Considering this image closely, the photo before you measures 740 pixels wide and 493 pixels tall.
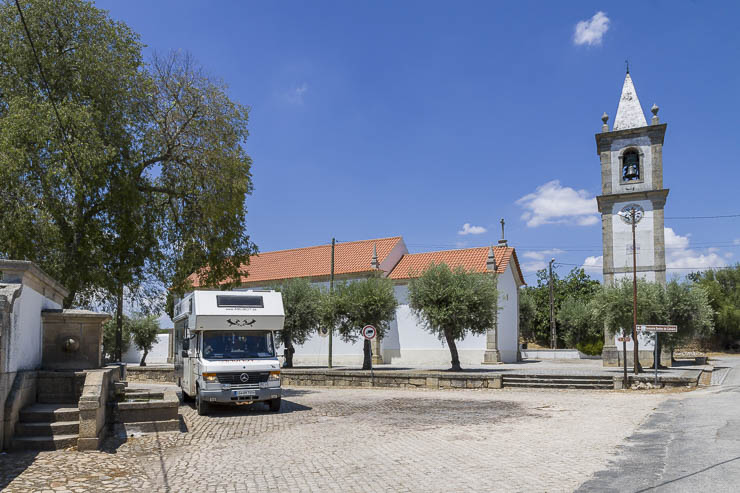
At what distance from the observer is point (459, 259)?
41.0 metres

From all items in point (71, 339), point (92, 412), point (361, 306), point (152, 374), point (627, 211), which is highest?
point (627, 211)

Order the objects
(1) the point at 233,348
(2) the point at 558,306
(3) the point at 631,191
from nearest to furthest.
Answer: (1) the point at 233,348, (3) the point at 631,191, (2) the point at 558,306

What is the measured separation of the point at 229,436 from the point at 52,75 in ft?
37.6

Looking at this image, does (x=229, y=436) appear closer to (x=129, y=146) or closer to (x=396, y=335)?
(x=129, y=146)

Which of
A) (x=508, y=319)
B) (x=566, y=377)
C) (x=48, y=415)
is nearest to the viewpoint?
(x=48, y=415)

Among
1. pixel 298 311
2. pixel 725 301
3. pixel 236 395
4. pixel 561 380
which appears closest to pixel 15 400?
pixel 236 395

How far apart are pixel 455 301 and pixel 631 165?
56.1 ft

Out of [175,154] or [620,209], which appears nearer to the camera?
[175,154]

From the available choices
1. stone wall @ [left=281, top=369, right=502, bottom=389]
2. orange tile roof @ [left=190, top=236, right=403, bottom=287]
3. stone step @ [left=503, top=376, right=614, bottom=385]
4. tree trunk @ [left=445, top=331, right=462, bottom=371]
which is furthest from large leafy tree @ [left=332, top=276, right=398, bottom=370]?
orange tile roof @ [left=190, top=236, right=403, bottom=287]

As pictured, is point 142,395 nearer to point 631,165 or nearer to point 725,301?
point 631,165

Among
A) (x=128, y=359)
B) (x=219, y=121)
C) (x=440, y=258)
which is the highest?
(x=219, y=121)

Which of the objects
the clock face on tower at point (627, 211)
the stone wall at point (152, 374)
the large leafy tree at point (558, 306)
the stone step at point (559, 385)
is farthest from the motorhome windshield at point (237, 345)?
the large leafy tree at point (558, 306)

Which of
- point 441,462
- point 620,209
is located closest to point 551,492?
point 441,462

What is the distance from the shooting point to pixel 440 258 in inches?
1657
